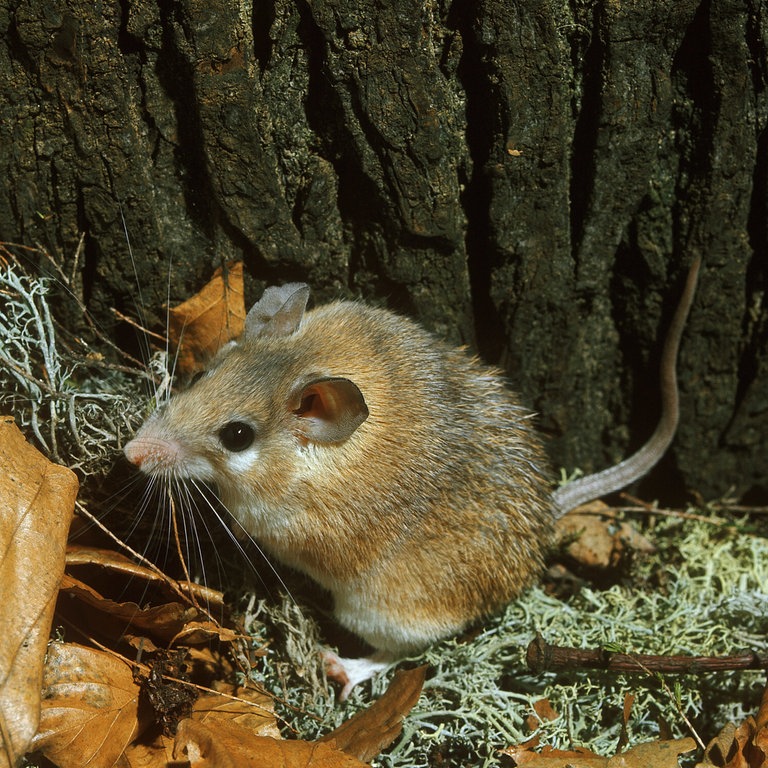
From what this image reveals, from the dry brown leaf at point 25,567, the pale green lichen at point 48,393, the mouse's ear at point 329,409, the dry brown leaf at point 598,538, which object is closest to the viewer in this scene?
the dry brown leaf at point 25,567

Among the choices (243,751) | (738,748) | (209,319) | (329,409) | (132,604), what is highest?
(209,319)

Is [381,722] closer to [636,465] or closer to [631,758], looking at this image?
[631,758]

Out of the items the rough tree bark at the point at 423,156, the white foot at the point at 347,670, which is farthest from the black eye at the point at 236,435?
the white foot at the point at 347,670

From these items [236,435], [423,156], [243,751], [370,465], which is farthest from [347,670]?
[423,156]

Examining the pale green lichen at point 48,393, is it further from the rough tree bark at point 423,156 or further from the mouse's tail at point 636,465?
the mouse's tail at point 636,465

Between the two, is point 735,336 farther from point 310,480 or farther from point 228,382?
point 228,382

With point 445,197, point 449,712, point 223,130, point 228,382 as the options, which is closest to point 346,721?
point 449,712
